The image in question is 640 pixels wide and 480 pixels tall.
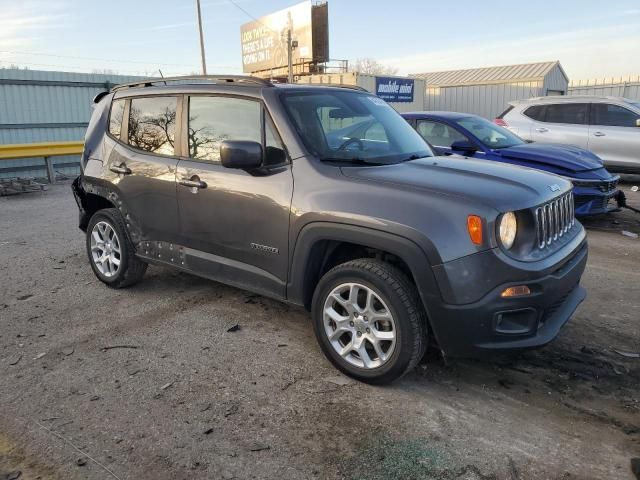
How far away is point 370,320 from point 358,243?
1.56 feet

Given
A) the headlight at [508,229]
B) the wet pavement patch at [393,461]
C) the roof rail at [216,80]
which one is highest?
the roof rail at [216,80]

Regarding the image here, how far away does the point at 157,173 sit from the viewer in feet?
14.3

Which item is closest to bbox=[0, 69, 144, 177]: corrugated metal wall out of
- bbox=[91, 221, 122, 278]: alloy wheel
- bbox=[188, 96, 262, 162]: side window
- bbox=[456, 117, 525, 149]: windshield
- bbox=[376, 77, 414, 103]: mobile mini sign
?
bbox=[91, 221, 122, 278]: alloy wheel

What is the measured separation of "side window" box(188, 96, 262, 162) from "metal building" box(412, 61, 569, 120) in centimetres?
2425

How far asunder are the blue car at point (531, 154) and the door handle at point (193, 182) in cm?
366

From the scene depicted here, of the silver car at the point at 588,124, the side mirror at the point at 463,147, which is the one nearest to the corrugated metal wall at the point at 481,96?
the silver car at the point at 588,124

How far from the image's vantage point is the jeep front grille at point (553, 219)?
3180 mm

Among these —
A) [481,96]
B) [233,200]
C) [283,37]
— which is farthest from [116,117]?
[283,37]

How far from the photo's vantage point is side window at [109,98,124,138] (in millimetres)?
4871

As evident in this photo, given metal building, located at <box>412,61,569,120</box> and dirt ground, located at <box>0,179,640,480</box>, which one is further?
metal building, located at <box>412,61,569,120</box>

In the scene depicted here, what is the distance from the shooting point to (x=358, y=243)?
10.5 ft

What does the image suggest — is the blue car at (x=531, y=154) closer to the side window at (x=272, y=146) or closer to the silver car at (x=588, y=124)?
the silver car at (x=588, y=124)

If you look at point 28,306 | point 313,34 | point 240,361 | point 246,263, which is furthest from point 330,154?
point 313,34

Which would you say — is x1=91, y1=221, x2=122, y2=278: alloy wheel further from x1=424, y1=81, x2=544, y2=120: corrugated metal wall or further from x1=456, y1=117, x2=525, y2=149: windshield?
x1=424, y1=81, x2=544, y2=120: corrugated metal wall
